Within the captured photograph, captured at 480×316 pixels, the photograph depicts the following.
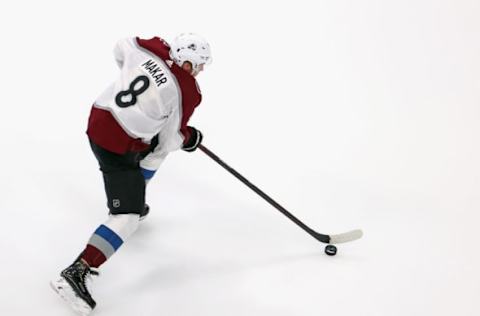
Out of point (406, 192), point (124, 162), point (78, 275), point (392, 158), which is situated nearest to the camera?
point (78, 275)

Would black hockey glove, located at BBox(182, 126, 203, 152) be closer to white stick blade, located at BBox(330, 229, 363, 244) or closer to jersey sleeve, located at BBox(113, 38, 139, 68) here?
jersey sleeve, located at BBox(113, 38, 139, 68)

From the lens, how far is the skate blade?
2498 mm

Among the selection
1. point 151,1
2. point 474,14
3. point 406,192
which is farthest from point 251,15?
point 406,192

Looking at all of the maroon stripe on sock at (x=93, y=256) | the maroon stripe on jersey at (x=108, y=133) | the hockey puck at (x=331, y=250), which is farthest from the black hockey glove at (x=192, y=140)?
the hockey puck at (x=331, y=250)

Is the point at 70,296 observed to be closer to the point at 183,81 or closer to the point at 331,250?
the point at 183,81

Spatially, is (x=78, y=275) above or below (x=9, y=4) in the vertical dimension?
below

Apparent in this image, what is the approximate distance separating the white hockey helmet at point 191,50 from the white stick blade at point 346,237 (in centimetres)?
109

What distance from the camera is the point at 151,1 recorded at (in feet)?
17.6

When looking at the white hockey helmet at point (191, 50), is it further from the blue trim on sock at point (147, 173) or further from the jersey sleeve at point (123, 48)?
the blue trim on sock at point (147, 173)

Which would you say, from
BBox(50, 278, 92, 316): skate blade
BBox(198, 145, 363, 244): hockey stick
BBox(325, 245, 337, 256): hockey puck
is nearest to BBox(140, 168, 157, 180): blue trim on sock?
BBox(198, 145, 363, 244): hockey stick

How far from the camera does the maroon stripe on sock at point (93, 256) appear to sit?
257cm

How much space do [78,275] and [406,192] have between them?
73.9 inches

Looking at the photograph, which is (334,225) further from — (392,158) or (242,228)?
(392,158)

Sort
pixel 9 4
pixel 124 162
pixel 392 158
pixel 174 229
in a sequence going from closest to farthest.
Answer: pixel 124 162
pixel 174 229
pixel 392 158
pixel 9 4
